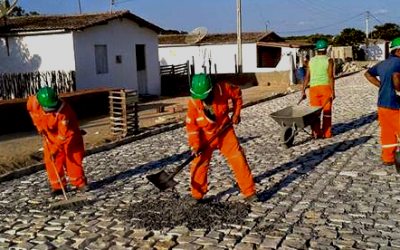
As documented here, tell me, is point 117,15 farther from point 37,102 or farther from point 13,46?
point 37,102

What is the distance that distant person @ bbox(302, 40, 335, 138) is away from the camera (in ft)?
32.4

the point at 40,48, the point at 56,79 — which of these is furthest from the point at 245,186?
the point at 40,48

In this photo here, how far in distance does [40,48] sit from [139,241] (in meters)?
15.4

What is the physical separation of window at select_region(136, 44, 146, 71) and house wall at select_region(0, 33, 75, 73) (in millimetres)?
4495

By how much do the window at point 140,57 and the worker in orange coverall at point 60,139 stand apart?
52.3 ft

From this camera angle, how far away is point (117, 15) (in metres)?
20.3

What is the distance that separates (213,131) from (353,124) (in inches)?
273

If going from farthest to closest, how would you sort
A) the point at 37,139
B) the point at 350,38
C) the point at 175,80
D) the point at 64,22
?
the point at 350,38, the point at 175,80, the point at 64,22, the point at 37,139

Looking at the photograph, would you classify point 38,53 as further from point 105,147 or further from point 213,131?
point 213,131

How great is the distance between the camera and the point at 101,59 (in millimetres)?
20000

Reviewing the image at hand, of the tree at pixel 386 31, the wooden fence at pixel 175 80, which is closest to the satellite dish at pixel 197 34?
the wooden fence at pixel 175 80

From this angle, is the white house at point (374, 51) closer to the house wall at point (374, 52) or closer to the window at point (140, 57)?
the house wall at point (374, 52)

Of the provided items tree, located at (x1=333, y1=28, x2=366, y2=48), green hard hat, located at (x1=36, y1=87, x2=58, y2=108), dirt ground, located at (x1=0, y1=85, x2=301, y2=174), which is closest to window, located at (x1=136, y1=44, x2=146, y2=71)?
dirt ground, located at (x1=0, y1=85, x2=301, y2=174)

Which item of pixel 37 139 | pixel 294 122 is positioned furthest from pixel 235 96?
pixel 37 139
